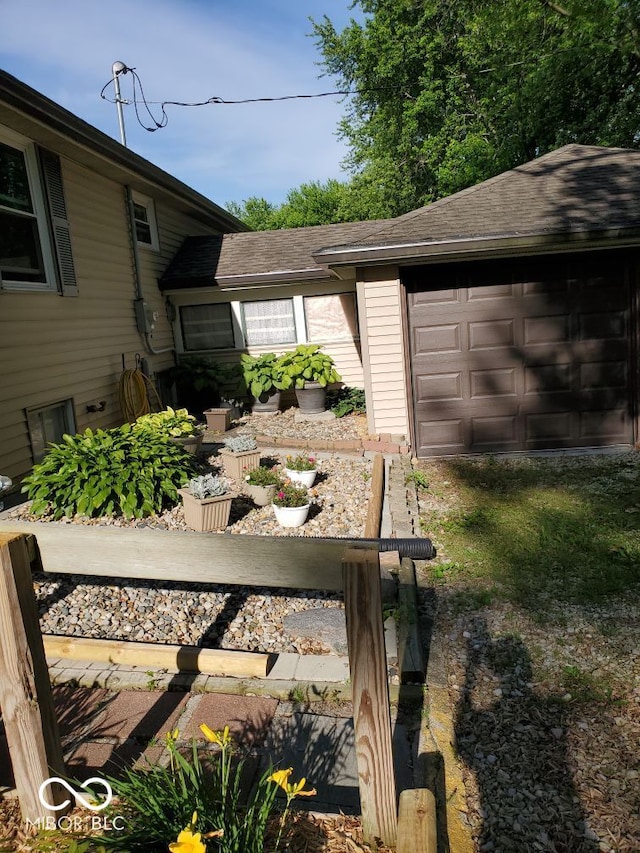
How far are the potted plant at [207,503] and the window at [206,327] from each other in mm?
7559

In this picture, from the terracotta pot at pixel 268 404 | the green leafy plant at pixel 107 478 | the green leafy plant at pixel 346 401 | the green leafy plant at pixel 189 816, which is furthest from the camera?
the terracotta pot at pixel 268 404

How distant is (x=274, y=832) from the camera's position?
182 cm

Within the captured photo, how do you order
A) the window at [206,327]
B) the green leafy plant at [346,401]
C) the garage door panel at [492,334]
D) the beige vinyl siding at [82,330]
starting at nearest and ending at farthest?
the beige vinyl siding at [82,330], the garage door panel at [492,334], the green leafy plant at [346,401], the window at [206,327]

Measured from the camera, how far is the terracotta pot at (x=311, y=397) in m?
10.9

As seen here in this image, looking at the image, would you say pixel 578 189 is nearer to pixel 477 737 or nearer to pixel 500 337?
pixel 500 337

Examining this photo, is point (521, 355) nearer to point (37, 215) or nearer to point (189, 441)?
point (189, 441)

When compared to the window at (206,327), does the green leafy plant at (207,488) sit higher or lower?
lower

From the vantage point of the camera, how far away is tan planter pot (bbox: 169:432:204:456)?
7131mm

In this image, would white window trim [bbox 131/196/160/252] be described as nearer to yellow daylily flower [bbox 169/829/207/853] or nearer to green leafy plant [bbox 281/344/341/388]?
green leafy plant [bbox 281/344/341/388]

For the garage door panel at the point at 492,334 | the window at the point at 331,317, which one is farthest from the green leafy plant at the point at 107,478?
the window at the point at 331,317

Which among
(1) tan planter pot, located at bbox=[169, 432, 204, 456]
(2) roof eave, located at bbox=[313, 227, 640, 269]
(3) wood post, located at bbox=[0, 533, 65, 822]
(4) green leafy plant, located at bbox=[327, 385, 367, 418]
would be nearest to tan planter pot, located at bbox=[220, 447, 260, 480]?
(1) tan planter pot, located at bbox=[169, 432, 204, 456]

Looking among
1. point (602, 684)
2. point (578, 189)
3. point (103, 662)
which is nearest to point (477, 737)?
point (602, 684)

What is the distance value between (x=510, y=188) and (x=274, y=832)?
8.62 metres

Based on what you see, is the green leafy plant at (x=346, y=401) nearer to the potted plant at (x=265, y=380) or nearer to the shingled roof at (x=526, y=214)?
the potted plant at (x=265, y=380)
